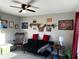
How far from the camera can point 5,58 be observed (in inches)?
162

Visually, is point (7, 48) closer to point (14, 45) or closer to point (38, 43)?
point (14, 45)

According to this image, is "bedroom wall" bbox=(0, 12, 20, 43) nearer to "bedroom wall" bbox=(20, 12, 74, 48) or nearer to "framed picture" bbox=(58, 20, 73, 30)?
"bedroom wall" bbox=(20, 12, 74, 48)

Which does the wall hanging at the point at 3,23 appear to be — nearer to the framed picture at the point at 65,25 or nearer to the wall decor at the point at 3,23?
the wall decor at the point at 3,23

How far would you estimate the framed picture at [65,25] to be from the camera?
464 cm

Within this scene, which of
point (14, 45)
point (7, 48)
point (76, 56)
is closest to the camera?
point (76, 56)

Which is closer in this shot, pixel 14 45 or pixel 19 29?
pixel 14 45

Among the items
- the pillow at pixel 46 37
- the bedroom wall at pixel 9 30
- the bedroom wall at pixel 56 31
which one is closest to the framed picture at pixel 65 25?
the bedroom wall at pixel 56 31

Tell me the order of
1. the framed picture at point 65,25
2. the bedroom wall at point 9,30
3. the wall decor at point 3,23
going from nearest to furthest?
1. the framed picture at point 65,25
2. the wall decor at point 3,23
3. the bedroom wall at point 9,30

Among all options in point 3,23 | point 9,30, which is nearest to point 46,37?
point 9,30

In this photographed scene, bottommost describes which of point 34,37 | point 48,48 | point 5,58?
point 5,58

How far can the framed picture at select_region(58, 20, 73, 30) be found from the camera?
15.2 ft

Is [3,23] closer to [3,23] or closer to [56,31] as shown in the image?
[3,23]

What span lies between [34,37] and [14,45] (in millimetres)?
1427

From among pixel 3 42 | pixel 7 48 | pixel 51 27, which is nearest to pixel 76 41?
pixel 51 27
